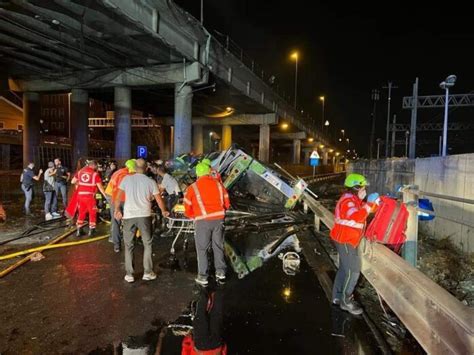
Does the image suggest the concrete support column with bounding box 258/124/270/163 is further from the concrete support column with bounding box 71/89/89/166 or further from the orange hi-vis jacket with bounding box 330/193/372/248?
the orange hi-vis jacket with bounding box 330/193/372/248

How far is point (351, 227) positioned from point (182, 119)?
52.0 ft

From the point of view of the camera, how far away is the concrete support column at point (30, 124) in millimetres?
22156

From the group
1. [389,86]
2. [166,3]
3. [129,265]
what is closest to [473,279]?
[129,265]

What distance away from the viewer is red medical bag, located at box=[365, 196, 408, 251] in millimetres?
4488

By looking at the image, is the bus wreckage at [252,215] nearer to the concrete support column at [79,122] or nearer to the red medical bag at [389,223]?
the red medical bag at [389,223]

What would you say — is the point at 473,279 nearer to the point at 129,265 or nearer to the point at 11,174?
the point at 129,265

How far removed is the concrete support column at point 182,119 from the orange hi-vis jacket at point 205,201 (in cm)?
1362

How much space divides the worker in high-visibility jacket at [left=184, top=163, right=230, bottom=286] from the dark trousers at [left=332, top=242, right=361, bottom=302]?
6.22ft

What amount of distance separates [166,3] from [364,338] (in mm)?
14230

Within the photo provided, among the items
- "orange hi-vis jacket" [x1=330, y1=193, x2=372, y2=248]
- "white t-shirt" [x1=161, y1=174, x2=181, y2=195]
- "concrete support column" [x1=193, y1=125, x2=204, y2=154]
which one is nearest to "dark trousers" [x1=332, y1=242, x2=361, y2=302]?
"orange hi-vis jacket" [x1=330, y1=193, x2=372, y2=248]

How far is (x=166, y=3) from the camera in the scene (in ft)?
45.6

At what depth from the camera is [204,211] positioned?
17.1 ft

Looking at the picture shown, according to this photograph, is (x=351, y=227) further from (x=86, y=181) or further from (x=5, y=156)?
(x=5, y=156)

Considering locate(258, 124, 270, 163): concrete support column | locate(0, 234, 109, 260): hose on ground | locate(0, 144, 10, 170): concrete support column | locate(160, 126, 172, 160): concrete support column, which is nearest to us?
locate(0, 234, 109, 260): hose on ground
